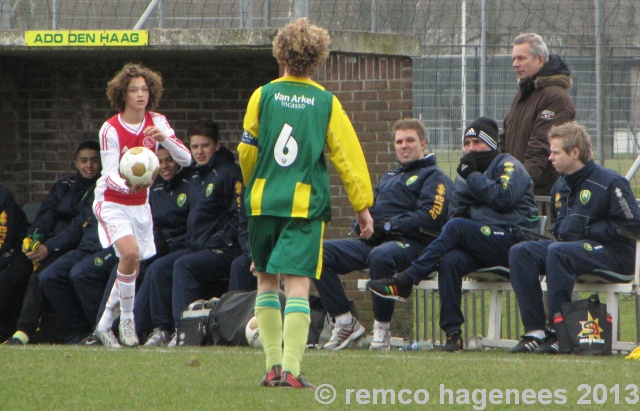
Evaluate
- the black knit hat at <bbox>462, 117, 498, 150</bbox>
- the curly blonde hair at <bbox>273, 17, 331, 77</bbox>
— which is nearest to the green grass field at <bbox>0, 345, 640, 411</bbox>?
the black knit hat at <bbox>462, 117, 498, 150</bbox>

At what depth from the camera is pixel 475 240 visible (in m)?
8.02

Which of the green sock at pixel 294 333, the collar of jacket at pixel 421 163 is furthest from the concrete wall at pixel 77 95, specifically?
the green sock at pixel 294 333

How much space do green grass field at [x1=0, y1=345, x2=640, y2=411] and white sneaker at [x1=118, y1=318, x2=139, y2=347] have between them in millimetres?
857

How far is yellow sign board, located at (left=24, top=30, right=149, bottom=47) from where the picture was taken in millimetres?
9969

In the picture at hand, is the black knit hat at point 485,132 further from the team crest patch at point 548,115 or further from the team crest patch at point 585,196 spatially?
the team crest patch at point 585,196

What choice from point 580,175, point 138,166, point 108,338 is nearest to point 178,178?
point 138,166

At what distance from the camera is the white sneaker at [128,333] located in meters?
8.73

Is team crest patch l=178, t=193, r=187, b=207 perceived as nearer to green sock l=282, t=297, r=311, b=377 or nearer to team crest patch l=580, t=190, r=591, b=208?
team crest patch l=580, t=190, r=591, b=208

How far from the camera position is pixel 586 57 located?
1061 cm

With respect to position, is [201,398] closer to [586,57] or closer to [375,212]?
[375,212]

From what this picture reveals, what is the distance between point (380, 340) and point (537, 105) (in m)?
2.18

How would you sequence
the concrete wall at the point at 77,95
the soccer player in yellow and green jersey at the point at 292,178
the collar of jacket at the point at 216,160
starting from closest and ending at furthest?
the soccer player in yellow and green jersey at the point at 292,178
the collar of jacket at the point at 216,160
the concrete wall at the point at 77,95

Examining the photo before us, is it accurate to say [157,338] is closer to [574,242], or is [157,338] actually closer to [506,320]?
[506,320]

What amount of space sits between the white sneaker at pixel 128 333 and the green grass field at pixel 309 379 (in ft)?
2.81
